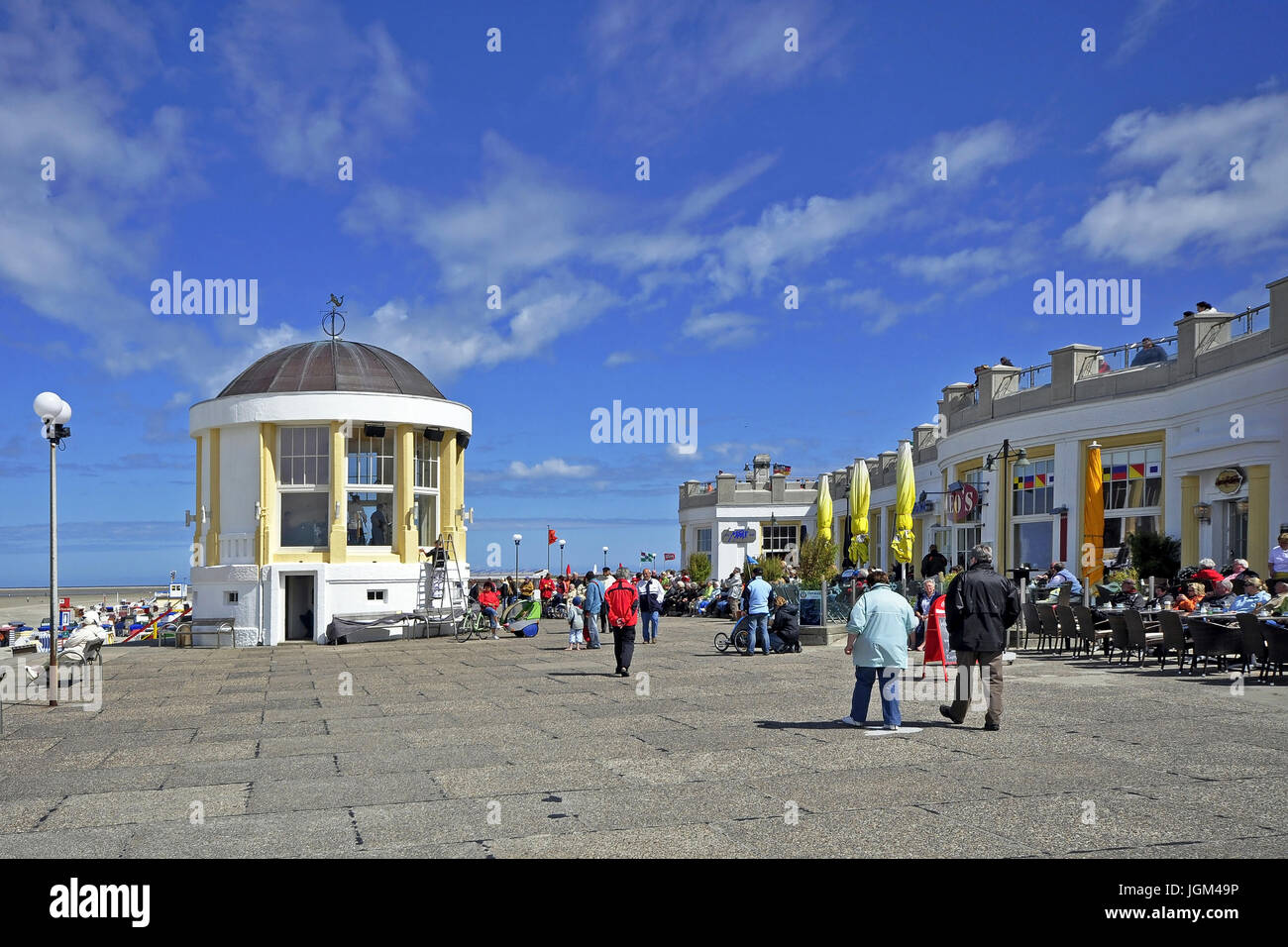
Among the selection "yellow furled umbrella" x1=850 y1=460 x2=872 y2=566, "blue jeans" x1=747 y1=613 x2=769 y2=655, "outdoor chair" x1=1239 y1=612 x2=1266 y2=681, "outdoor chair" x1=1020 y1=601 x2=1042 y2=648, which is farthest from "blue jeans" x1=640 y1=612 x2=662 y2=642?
"outdoor chair" x1=1239 y1=612 x2=1266 y2=681

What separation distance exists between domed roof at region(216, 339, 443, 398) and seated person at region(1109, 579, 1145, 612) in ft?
62.7

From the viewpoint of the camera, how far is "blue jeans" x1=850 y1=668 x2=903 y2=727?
33.7 feet

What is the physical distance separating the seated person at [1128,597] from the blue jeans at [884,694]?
954 centimetres

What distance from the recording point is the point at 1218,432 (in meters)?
24.7

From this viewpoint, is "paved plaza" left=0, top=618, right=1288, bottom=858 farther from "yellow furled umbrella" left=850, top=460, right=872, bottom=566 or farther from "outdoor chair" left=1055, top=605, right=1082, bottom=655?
"yellow furled umbrella" left=850, top=460, right=872, bottom=566

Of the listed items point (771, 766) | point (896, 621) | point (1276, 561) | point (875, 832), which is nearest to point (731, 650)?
point (1276, 561)

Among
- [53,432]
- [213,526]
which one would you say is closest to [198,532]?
[213,526]

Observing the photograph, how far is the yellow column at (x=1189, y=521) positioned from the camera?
2580cm

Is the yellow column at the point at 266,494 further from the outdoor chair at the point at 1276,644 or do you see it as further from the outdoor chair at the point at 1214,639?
the outdoor chair at the point at 1276,644

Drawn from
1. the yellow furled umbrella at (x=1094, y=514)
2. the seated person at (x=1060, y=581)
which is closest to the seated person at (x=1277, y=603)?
the seated person at (x=1060, y=581)
